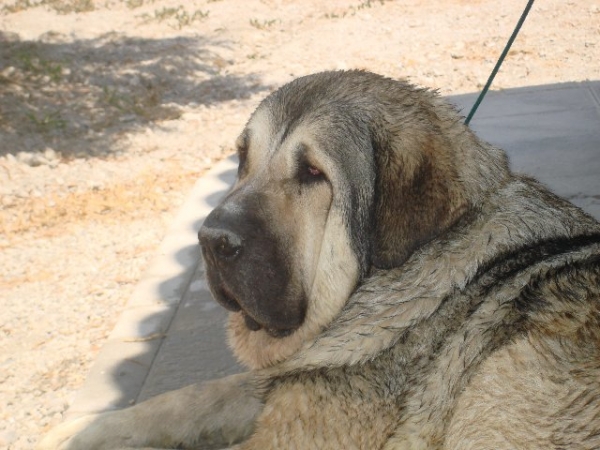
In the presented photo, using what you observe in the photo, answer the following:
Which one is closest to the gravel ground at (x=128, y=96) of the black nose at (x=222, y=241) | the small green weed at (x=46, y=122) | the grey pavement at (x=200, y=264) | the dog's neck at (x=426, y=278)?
the small green weed at (x=46, y=122)

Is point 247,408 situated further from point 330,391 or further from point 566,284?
point 566,284

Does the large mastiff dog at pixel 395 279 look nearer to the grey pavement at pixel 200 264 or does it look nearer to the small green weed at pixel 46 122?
the grey pavement at pixel 200 264

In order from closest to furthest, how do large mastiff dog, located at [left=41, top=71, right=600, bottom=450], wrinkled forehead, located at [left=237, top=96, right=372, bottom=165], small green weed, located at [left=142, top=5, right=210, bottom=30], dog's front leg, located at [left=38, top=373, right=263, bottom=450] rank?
large mastiff dog, located at [left=41, top=71, right=600, bottom=450] → wrinkled forehead, located at [left=237, top=96, right=372, bottom=165] → dog's front leg, located at [left=38, top=373, right=263, bottom=450] → small green weed, located at [left=142, top=5, right=210, bottom=30]

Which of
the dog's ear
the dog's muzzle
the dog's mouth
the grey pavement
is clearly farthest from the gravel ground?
the dog's ear

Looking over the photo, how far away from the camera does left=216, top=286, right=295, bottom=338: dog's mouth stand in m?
2.99

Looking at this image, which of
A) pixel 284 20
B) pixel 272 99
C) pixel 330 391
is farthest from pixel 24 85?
pixel 330 391

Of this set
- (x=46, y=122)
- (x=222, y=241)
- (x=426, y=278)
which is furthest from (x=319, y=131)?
(x=46, y=122)

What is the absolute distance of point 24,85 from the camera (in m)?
10.3

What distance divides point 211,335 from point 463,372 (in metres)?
1.98

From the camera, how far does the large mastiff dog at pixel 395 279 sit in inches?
100

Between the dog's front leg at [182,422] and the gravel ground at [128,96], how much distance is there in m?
0.64

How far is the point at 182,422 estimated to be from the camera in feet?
10.9

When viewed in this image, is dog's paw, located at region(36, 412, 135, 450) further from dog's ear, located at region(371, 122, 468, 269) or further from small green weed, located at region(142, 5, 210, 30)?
small green weed, located at region(142, 5, 210, 30)

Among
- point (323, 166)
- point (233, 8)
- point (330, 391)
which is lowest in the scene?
point (233, 8)
